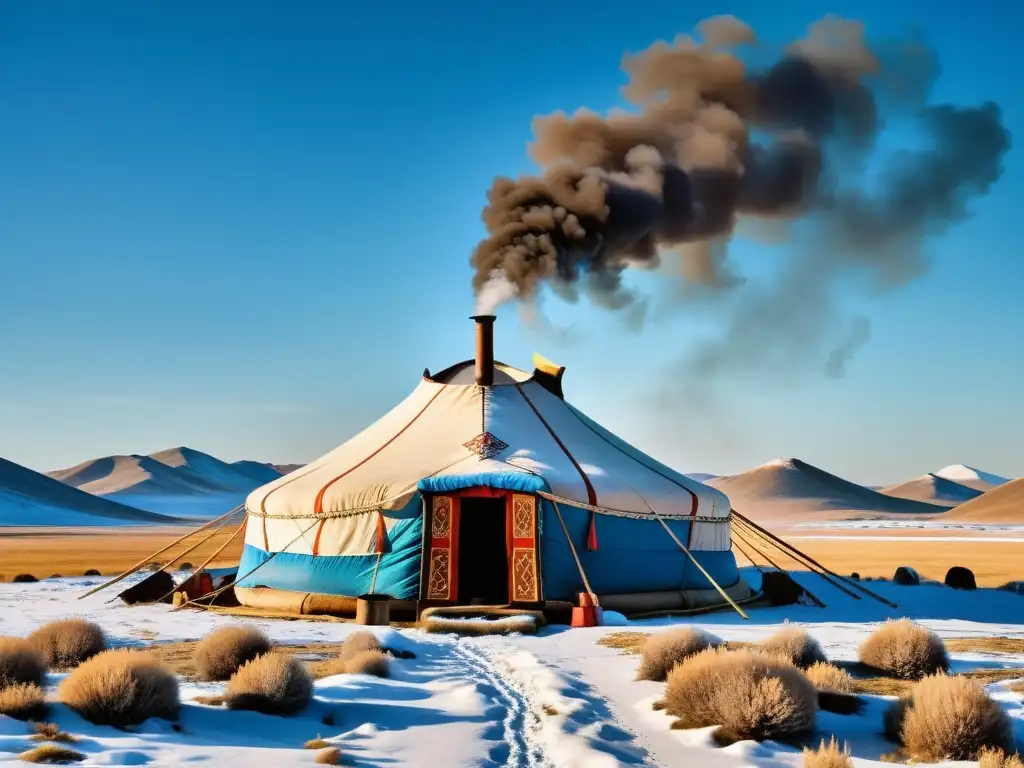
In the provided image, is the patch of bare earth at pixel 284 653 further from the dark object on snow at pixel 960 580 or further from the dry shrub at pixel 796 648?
the dark object on snow at pixel 960 580

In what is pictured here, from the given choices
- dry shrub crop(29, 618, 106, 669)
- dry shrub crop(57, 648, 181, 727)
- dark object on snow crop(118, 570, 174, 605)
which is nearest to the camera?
dry shrub crop(57, 648, 181, 727)

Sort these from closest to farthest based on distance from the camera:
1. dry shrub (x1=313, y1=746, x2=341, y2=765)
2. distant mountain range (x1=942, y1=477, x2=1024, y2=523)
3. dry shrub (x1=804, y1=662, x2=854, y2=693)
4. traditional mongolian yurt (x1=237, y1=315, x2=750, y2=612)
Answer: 1. dry shrub (x1=313, y1=746, x2=341, y2=765)
2. dry shrub (x1=804, y1=662, x2=854, y2=693)
3. traditional mongolian yurt (x1=237, y1=315, x2=750, y2=612)
4. distant mountain range (x1=942, y1=477, x2=1024, y2=523)

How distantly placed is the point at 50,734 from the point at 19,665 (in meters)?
1.39

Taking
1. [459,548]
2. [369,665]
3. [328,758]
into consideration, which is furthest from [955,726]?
[459,548]

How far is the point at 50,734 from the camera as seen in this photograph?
5.92 m

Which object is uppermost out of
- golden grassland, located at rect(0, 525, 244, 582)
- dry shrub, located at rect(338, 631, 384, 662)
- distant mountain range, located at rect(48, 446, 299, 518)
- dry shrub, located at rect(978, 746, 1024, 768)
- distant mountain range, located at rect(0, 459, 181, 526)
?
distant mountain range, located at rect(48, 446, 299, 518)

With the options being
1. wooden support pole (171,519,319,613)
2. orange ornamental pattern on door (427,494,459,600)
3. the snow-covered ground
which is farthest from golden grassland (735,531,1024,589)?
the snow-covered ground

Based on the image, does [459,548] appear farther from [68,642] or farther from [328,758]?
[328,758]

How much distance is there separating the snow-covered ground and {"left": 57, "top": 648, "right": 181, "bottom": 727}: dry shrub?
106 mm

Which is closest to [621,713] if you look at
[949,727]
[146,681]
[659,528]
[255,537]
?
[949,727]

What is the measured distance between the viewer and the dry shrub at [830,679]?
7742 millimetres

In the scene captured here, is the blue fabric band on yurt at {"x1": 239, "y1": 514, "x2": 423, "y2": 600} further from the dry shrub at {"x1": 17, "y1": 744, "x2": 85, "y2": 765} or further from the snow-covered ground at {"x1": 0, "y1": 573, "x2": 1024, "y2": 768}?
the dry shrub at {"x1": 17, "y1": 744, "x2": 85, "y2": 765}

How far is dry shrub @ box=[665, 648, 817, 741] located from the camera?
6488 millimetres

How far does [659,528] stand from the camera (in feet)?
49.7
